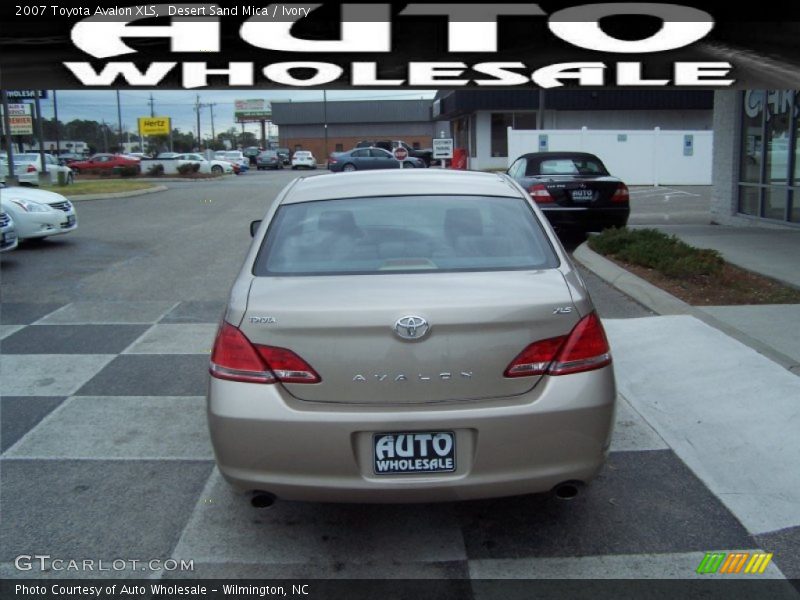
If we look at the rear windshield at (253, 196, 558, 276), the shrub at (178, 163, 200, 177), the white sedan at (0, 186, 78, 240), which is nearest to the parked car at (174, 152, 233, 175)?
the shrub at (178, 163, 200, 177)

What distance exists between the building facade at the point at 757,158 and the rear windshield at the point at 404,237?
34.7 feet

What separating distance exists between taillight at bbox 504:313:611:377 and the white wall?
89.6 ft

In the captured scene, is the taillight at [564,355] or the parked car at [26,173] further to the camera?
the parked car at [26,173]

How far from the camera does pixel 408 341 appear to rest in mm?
3244

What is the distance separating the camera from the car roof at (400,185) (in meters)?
4.41

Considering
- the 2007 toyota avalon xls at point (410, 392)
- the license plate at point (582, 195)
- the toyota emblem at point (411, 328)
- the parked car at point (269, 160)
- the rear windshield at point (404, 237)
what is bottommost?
the parked car at point (269, 160)

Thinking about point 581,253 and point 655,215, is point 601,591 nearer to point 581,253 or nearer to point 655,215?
point 581,253

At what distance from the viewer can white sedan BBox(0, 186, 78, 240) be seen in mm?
12852

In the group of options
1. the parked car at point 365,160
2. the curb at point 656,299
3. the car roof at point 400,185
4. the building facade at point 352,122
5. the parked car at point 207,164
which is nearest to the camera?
the car roof at point 400,185

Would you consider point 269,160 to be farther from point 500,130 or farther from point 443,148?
point 443,148

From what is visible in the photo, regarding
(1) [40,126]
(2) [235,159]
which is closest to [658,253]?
(1) [40,126]

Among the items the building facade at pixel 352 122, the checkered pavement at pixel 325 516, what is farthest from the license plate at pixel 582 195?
the building facade at pixel 352 122

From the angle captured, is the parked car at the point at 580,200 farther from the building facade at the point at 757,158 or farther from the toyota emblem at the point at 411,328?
the toyota emblem at the point at 411,328

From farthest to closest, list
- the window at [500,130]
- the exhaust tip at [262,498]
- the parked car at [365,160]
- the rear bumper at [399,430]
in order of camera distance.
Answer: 1. the window at [500,130]
2. the parked car at [365,160]
3. the exhaust tip at [262,498]
4. the rear bumper at [399,430]
